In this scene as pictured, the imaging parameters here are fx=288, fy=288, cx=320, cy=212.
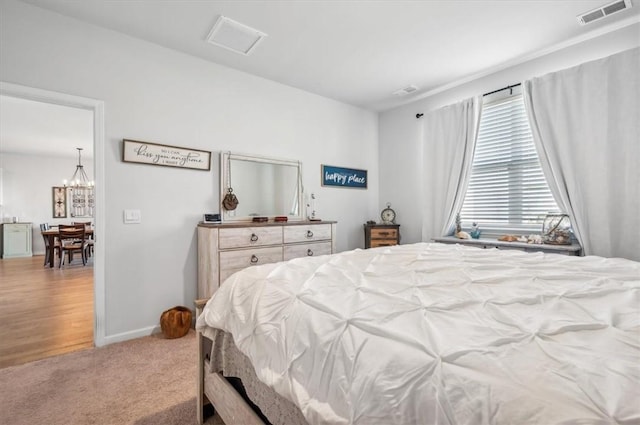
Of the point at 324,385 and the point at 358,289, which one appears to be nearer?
the point at 324,385

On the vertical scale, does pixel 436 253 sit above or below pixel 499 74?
below

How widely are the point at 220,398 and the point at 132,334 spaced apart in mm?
1779

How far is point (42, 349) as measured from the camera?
2.38 meters

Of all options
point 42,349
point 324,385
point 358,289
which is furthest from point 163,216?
point 324,385

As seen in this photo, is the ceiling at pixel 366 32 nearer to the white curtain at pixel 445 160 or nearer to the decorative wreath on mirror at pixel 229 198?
the white curtain at pixel 445 160

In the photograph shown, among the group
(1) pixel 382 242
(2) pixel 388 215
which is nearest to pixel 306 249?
(1) pixel 382 242

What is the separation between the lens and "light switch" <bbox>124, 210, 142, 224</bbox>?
8.51 feet

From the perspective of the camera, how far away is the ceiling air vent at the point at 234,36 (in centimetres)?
Answer: 247

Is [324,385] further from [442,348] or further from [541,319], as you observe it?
[541,319]

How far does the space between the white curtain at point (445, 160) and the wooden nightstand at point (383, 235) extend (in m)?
0.37

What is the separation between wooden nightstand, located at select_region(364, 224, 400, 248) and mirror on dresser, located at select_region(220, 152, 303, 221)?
3.45 ft

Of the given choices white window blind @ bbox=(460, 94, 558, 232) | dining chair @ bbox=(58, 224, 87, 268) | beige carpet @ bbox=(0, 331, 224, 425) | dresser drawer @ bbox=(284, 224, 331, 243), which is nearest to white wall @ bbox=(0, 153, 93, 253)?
dining chair @ bbox=(58, 224, 87, 268)

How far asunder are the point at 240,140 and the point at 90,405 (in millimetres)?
2558

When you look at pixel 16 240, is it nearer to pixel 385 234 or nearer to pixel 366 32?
pixel 385 234
